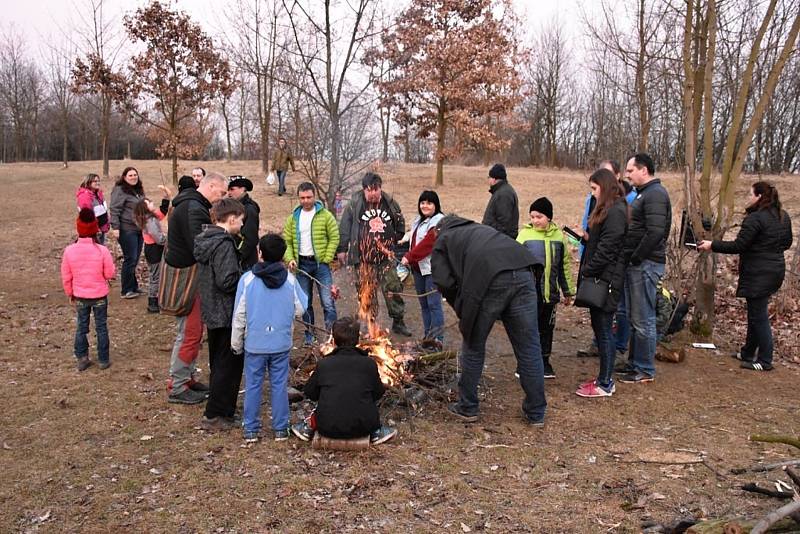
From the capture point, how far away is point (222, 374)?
482 cm

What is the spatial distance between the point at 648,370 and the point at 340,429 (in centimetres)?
339

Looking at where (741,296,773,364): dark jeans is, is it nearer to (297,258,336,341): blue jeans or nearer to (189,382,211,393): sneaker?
(297,258,336,341): blue jeans

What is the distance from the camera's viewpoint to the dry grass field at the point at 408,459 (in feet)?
11.8

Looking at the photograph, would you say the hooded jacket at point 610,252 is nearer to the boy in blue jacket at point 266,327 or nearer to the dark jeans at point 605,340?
the dark jeans at point 605,340

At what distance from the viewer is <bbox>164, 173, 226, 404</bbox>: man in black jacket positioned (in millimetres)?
5070

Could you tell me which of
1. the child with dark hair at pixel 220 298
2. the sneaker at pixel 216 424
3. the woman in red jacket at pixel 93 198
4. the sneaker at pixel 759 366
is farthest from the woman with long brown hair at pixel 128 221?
the sneaker at pixel 759 366

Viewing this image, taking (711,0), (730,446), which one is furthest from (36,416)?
(711,0)

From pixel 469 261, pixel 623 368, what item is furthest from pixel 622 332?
pixel 469 261

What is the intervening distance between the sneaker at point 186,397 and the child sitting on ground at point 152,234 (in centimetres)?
262

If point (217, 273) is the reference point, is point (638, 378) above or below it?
below

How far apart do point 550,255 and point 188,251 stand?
3431mm

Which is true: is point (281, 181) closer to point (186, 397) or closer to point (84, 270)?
point (84, 270)

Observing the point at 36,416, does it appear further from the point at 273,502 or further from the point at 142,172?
the point at 142,172

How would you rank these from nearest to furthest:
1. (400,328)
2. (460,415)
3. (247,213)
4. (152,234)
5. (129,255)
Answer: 1. (460,415)
2. (247,213)
3. (400,328)
4. (152,234)
5. (129,255)
